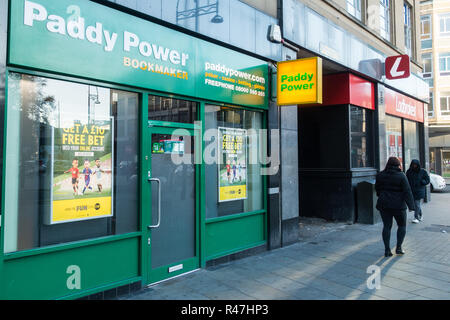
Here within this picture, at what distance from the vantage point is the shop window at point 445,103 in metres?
30.9

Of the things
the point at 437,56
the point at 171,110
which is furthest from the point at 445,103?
the point at 171,110

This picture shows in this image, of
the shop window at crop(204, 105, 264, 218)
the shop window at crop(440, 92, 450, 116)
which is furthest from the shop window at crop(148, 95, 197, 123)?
the shop window at crop(440, 92, 450, 116)

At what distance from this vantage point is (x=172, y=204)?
5539mm

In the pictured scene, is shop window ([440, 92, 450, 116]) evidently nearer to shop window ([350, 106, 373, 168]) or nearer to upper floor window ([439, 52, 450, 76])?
upper floor window ([439, 52, 450, 76])

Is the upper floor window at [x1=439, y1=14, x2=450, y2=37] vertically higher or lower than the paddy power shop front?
higher

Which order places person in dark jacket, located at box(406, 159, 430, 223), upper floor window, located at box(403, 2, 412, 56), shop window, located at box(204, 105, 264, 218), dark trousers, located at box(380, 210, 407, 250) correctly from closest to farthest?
shop window, located at box(204, 105, 264, 218) < dark trousers, located at box(380, 210, 407, 250) < person in dark jacket, located at box(406, 159, 430, 223) < upper floor window, located at box(403, 2, 412, 56)

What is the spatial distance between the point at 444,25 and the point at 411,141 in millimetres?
22264

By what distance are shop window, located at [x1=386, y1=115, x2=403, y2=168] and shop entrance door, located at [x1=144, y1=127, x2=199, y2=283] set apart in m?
9.02

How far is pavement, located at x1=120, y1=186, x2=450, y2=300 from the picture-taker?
4715 millimetres

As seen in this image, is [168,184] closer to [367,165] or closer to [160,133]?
[160,133]

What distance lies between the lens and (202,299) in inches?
179

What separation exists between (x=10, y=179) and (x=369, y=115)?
10606 mm

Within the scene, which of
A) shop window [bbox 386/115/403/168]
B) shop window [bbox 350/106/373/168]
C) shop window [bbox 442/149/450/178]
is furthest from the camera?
shop window [bbox 442/149/450/178]

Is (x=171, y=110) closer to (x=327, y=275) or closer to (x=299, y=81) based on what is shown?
(x=299, y=81)
